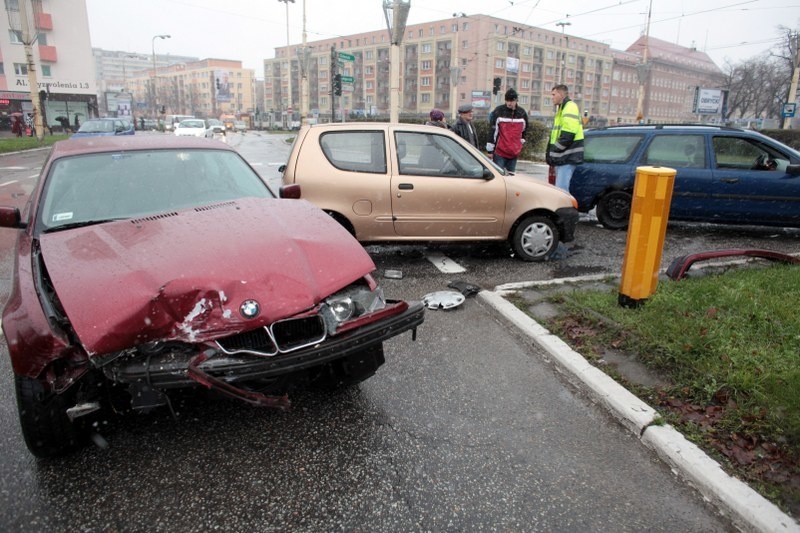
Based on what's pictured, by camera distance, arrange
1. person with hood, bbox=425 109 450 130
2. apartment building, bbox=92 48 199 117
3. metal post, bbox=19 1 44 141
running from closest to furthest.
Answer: person with hood, bbox=425 109 450 130 < metal post, bbox=19 1 44 141 < apartment building, bbox=92 48 199 117

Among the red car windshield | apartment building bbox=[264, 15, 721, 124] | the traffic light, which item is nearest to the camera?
the red car windshield

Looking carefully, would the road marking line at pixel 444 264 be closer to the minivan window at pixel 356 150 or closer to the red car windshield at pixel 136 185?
the minivan window at pixel 356 150

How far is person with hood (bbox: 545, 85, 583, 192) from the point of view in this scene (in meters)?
8.12

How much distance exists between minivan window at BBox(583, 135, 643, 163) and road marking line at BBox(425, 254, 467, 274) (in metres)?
3.46

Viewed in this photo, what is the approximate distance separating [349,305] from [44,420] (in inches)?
61.1

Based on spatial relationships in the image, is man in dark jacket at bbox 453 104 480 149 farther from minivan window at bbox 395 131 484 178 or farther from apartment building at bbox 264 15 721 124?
apartment building at bbox 264 15 721 124

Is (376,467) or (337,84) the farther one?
(337,84)

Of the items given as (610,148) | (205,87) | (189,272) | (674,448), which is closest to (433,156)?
(610,148)

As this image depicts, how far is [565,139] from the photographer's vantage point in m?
8.18

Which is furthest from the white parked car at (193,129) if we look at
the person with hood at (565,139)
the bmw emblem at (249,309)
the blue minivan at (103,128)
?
the bmw emblem at (249,309)

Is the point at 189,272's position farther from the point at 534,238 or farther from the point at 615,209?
the point at 615,209

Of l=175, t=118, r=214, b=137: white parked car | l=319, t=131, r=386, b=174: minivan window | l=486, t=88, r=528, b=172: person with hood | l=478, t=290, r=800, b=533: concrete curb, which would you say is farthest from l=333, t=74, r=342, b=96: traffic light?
l=478, t=290, r=800, b=533: concrete curb

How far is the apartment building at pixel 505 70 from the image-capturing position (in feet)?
323

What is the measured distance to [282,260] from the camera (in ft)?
9.34
